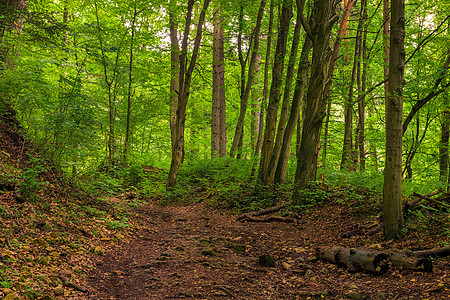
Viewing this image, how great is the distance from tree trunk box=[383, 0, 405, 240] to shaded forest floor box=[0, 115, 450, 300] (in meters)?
0.34

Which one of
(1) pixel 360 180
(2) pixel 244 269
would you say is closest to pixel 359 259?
(2) pixel 244 269

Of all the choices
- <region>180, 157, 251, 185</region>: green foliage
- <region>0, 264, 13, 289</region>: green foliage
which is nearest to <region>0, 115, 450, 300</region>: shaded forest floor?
<region>0, 264, 13, 289</region>: green foliage

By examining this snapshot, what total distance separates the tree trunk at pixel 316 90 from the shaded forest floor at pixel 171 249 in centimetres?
115

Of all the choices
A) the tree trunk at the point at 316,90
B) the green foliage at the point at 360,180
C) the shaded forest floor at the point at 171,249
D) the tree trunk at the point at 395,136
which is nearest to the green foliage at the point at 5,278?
the shaded forest floor at the point at 171,249

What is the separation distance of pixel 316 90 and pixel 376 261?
532 cm

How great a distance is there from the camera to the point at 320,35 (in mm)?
8367

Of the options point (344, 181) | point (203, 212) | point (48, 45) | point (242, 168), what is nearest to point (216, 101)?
point (242, 168)

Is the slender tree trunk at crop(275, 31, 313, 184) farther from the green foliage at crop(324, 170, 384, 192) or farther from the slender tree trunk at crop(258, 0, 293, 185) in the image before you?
the green foliage at crop(324, 170, 384, 192)

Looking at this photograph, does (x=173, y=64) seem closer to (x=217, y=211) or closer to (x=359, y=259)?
(x=217, y=211)

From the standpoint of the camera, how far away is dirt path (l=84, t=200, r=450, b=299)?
3.81 metres

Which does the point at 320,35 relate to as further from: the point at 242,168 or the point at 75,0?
the point at 75,0

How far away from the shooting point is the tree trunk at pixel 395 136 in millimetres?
5332

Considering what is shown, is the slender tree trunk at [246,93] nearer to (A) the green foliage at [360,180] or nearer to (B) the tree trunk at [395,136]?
(A) the green foliage at [360,180]

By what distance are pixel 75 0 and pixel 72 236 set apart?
14.4 metres
